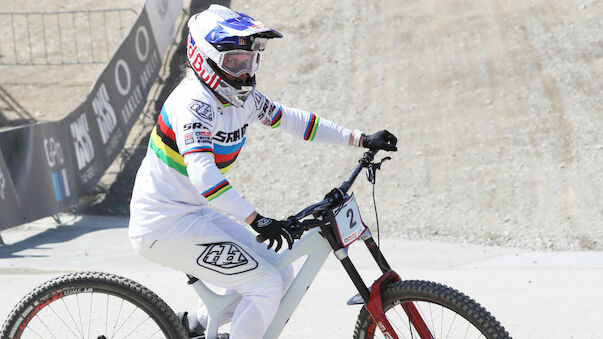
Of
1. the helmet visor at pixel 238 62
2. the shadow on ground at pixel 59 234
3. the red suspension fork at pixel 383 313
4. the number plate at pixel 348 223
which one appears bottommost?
the shadow on ground at pixel 59 234

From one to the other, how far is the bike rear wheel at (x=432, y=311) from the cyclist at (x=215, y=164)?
0.53 meters

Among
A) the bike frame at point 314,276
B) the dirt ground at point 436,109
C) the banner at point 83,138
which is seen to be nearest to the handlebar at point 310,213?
the bike frame at point 314,276

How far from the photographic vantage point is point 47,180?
10750mm

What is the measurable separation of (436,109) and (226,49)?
1003 centimetres

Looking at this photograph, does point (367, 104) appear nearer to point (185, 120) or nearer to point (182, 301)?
point (182, 301)

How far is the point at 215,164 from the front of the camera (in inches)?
149

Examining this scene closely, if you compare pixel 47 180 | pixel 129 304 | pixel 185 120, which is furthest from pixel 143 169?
pixel 47 180

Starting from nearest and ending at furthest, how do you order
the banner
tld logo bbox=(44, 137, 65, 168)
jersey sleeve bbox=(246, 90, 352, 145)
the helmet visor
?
the helmet visor
jersey sleeve bbox=(246, 90, 352, 145)
the banner
tld logo bbox=(44, 137, 65, 168)

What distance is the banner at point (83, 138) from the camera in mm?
10039

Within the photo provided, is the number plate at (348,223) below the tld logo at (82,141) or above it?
above

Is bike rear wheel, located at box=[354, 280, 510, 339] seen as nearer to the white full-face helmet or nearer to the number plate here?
the number plate

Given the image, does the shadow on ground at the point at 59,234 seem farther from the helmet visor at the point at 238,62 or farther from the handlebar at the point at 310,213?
the handlebar at the point at 310,213

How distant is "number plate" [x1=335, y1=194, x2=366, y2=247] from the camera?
3807 millimetres

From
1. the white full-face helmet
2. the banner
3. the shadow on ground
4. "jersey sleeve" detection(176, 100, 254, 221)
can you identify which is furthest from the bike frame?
the banner
